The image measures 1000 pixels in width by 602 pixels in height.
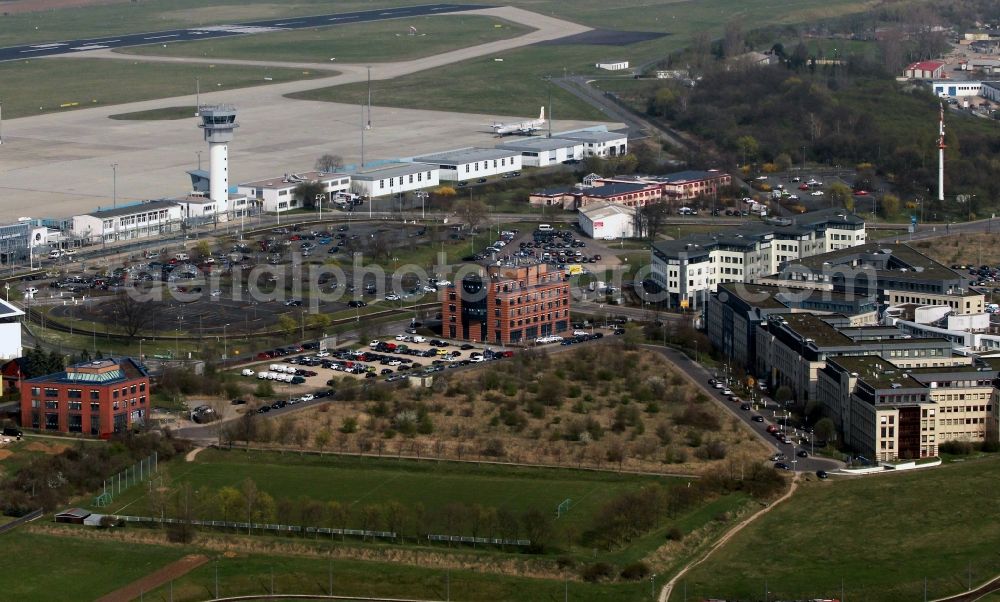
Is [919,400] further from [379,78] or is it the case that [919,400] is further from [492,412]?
[379,78]

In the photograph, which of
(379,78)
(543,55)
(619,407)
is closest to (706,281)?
(619,407)

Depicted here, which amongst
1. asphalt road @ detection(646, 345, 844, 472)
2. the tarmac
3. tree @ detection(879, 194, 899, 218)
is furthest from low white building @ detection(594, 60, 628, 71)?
asphalt road @ detection(646, 345, 844, 472)

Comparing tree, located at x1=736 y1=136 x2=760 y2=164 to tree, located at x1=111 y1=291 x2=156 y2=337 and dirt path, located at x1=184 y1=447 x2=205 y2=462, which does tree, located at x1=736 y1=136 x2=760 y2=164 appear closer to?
tree, located at x1=111 y1=291 x2=156 y2=337

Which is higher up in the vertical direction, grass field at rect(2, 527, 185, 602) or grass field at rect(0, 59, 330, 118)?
grass field at rect(0, 59, 330, 118)

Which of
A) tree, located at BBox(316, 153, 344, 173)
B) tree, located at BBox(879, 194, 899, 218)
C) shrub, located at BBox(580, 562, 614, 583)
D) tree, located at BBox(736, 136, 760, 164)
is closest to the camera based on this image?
shrub, located at BBox(580, 562, 614, 583)

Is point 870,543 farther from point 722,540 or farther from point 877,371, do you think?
point 877,371

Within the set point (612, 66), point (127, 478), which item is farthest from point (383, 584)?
point (612, 66)

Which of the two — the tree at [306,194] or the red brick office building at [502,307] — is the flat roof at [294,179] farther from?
the red brick office building at [502,307]
